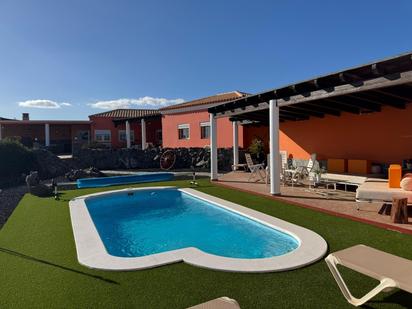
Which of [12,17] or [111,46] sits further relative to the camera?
[111,46]

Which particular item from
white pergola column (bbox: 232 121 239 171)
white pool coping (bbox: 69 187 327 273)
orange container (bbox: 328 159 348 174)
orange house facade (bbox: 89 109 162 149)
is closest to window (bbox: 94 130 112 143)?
orange house facade (bbox: 89 109 162 149)

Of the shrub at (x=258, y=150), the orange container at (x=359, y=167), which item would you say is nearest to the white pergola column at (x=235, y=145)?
the shrub at (x=258, y=150)

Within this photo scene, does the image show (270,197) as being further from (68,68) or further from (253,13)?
(68,68)

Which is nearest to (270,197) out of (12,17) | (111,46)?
(12,17)

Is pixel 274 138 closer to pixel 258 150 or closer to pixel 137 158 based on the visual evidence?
pixel 258 150

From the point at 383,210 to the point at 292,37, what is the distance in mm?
10366

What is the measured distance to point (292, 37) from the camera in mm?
14938

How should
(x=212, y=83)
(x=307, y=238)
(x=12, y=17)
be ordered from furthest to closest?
1. (x=212, y=83)
2. (x=12, y=17)
3. (x=307, y=238)

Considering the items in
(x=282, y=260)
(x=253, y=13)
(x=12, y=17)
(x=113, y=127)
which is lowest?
(x=282, y=260)

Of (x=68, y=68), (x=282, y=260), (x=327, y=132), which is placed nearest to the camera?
(x=282, y=260)

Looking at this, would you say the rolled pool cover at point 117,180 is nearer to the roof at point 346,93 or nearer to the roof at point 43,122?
the roof at point 346,93

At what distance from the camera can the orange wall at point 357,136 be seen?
33.8 feet

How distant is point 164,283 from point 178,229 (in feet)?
12.4

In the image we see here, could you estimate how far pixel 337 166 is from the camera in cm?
1195
